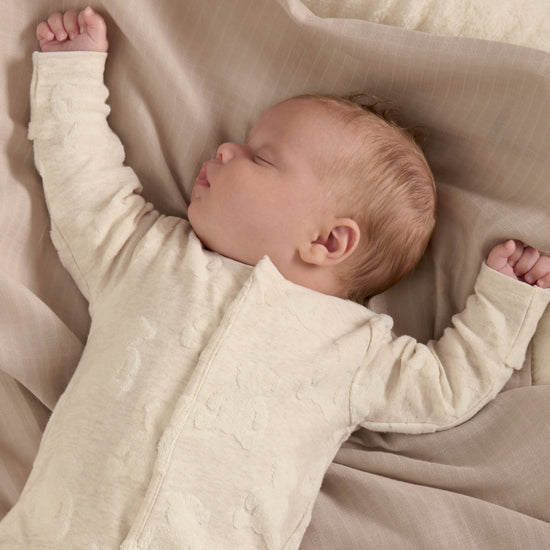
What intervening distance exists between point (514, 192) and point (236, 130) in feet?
1.83

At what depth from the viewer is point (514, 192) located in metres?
1.47

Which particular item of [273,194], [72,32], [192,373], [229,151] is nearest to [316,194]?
[273,194]

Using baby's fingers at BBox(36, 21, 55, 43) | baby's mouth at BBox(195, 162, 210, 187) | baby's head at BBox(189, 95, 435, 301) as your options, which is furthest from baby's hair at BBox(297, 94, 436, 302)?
baby's fingers at BBox(36, 21, 55, 43)

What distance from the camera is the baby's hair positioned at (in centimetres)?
138

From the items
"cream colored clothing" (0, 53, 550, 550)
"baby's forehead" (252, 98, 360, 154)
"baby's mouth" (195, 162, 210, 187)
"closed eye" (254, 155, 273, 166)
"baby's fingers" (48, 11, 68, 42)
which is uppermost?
"baby's forehead" (252, 98, 360, 154)

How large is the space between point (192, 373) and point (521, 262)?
0.67 metres

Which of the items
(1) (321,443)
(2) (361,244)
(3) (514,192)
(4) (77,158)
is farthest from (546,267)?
(4) (77,158)

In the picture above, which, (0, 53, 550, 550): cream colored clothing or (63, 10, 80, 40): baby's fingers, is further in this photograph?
(63, 10, 80, 40): baby's fingers

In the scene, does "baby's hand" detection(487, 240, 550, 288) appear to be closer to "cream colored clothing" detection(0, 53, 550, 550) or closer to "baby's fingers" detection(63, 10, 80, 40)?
"cream colored clothing" detection(0, 53, 550, 550)

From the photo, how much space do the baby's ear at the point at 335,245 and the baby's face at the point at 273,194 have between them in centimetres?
2

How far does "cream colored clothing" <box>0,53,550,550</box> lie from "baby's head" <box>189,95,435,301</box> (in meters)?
0.06

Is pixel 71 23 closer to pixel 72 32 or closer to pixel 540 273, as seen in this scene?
pixel 72 32

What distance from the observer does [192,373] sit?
1267 millimetres

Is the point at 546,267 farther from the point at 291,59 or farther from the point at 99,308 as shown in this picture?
the point at 99,308
